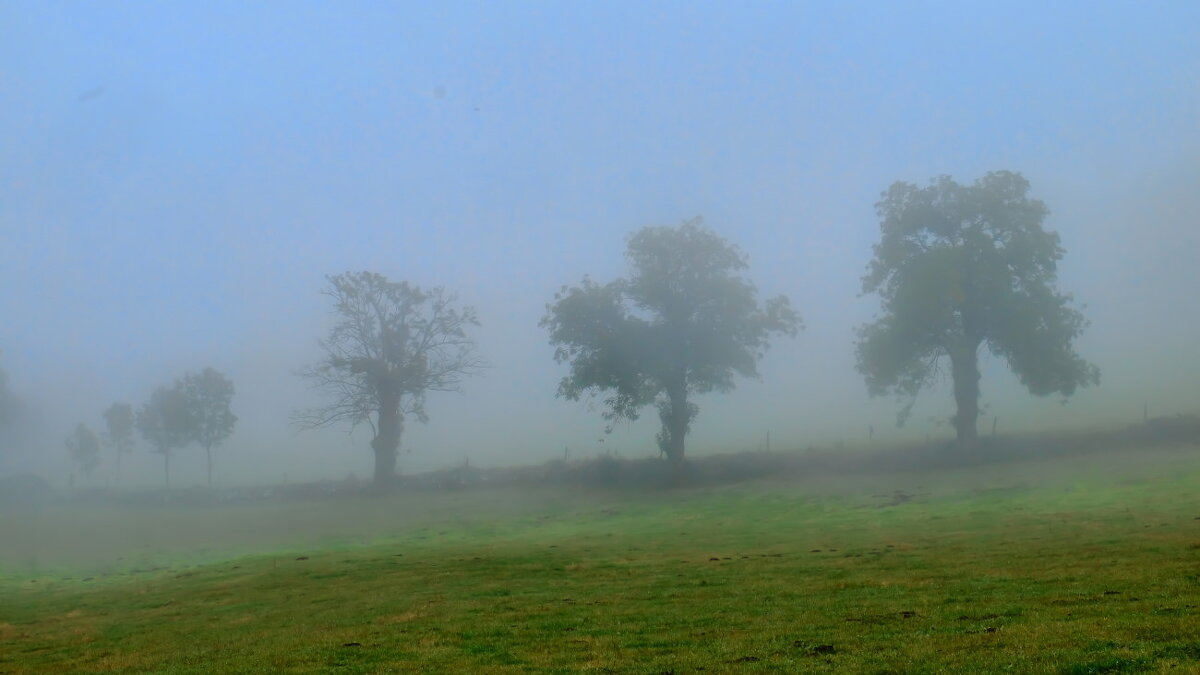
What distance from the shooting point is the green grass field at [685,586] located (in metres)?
15.1

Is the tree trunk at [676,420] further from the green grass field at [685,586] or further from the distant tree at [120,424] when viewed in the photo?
the distant tree at [120,424]

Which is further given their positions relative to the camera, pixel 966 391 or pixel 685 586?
pixel 966 391

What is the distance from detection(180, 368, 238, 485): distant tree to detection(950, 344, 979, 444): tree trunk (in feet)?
277

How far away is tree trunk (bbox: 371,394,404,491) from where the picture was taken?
79438 mm

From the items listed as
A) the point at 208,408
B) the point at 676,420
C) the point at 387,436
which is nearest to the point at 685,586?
the point at 676,420

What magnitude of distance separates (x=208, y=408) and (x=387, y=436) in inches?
1569

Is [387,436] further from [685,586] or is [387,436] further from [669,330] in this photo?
[685,586]

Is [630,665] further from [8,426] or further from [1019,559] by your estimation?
[8,426]

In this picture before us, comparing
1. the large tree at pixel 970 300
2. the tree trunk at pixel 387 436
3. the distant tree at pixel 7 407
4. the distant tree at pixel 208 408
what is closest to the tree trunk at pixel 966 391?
the large tree at pixel 970 300

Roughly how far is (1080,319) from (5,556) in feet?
246

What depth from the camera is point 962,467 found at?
64.1 meters

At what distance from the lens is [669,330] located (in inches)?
2923

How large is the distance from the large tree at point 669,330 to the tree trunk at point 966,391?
46.2 ft

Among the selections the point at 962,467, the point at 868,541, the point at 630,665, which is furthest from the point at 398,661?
the point at 962,467
